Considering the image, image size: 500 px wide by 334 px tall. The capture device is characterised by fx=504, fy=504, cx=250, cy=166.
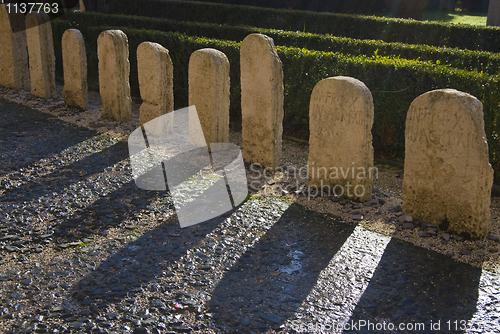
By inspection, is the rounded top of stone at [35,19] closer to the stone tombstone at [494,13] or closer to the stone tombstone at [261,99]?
the stone tombstone at [261,99]

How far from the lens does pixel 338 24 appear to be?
1392 centimetres

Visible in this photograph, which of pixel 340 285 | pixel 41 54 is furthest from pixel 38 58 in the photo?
pixel 340 285

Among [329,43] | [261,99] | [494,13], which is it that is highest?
[494,13]

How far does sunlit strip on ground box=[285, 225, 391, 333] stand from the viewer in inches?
140

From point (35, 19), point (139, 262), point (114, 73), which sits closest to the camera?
point (139, 262)

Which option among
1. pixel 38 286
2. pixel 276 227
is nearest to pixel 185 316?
pixel 38 286

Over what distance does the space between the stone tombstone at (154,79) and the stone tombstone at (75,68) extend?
1.65 m

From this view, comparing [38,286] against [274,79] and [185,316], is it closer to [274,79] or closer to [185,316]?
[185,316]

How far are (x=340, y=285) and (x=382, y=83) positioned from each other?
12.5ft

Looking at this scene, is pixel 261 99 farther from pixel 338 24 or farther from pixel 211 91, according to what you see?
pixel 338 24

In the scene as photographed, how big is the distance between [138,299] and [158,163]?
120 inches
